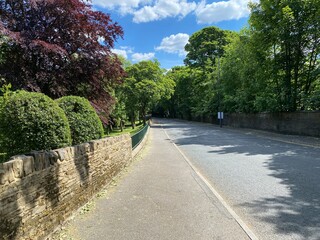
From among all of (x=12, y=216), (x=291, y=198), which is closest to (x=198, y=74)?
(x=291, y=198)

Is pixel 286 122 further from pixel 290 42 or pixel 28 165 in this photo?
pixel 28 165

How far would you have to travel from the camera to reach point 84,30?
1121cm

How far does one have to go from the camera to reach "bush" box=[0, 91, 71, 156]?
6293mm

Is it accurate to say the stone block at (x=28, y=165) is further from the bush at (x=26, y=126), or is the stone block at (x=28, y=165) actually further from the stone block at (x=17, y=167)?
the bush at (x=26, y=126)

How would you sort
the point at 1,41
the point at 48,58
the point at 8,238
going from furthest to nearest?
the point at 48,58 → the point at 1,41 → the point at 8,238

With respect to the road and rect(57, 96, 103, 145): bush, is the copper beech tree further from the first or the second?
the road

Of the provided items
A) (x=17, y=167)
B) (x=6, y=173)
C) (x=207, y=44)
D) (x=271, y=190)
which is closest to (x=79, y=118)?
(x=17, y=167)

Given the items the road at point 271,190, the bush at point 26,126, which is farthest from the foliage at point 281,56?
the bush at point 26,126

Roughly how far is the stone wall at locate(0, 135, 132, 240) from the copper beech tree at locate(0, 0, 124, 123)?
5181 mm

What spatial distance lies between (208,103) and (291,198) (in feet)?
118

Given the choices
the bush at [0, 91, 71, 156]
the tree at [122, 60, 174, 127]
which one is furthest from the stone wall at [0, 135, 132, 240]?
the tree at [122, 60, 174, 127]

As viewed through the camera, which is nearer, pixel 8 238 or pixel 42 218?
pixel 8 238

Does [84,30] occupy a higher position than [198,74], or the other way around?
[198,74]

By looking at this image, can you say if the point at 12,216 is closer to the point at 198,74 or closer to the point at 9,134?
the point at 9,134
